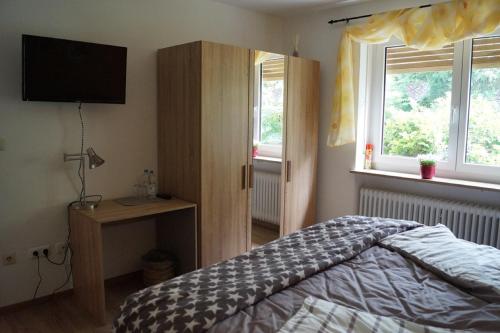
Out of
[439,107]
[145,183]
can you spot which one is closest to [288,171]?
[145,183]

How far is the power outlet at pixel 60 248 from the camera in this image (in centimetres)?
277

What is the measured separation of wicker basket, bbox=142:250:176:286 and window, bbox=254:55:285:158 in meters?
1.18

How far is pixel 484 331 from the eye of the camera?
4.36 feet

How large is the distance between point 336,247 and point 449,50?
213cm

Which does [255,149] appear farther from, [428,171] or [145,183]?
[428,171]

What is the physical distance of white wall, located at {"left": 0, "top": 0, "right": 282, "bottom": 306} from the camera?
8.21ft

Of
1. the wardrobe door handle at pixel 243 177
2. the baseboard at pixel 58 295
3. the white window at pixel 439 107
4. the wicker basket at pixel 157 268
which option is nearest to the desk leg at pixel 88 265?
the baseboard at pixel 58 295

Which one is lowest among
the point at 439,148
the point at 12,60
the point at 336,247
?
the point at 336,247

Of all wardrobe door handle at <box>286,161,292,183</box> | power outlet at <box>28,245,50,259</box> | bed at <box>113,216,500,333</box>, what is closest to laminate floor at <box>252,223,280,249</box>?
wardrobe door handle at <box>286,161,292,183</box>

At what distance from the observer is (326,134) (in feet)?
12.5

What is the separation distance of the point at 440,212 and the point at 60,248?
9.55ft

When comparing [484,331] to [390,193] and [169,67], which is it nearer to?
[390,193]

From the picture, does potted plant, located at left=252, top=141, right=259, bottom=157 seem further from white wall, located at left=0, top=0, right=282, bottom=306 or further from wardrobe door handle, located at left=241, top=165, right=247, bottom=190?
white wall, located at left=0, top=0, right=282, bottom=306

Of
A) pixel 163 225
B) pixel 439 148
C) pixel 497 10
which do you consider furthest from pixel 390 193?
pixel 163 225
